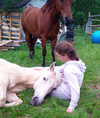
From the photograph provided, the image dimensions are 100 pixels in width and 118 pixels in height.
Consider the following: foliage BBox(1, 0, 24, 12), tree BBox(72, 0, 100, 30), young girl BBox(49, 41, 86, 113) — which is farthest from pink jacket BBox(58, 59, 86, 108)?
tree BBox(72, 0, 100, 30)

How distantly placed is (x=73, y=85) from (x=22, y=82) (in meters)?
1.07

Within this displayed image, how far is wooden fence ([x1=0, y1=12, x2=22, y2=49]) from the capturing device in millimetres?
10797

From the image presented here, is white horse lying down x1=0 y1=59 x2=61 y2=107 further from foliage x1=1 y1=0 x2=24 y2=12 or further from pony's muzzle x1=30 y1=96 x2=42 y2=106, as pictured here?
foliage x1=1 y1=0 x2=24 y2=12

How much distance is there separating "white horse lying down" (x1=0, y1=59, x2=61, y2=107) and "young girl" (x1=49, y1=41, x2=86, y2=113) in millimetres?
177

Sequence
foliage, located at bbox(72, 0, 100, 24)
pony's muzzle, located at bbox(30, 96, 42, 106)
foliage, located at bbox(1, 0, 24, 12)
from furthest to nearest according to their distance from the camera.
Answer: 1. foliage, located at bbox(72, 0, 100, 24)
2. foliage, located at bbox(1, 0, 24, 12)
3. pony's muzzle, located at bbox(30, 96, 42, 106)

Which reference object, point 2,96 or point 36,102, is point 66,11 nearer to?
point 36,102

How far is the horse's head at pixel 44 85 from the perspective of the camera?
2295mm

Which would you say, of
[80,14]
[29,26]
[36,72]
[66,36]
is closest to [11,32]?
[66,36]

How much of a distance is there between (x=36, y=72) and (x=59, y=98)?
722 mm

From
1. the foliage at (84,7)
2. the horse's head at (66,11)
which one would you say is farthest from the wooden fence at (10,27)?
the foliage at (84,7)

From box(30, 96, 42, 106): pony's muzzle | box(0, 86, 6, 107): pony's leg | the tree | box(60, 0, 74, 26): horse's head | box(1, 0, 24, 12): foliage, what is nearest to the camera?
box(0, 86, 6, 107): pony's leg

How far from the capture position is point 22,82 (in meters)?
2.72

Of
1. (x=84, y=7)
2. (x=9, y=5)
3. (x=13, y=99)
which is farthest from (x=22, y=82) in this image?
(x=84, y=7)

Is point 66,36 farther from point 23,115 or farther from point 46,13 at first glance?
point 23,115
